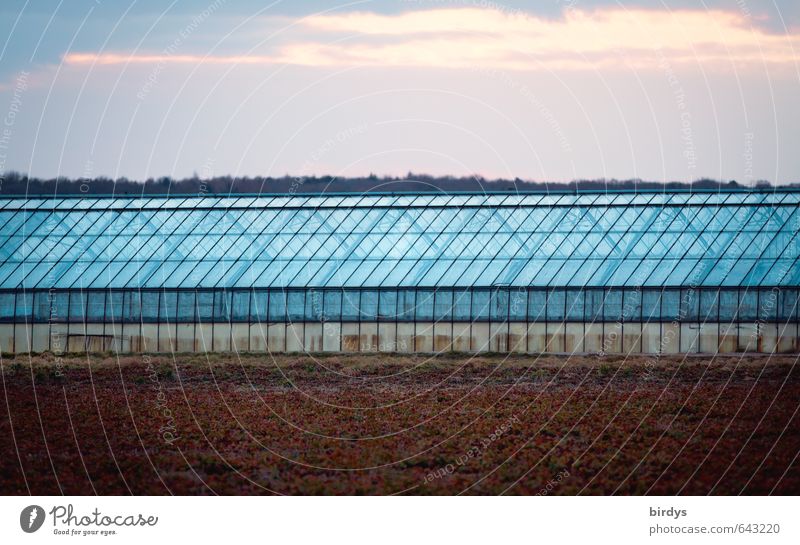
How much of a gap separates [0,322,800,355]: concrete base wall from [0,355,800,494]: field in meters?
3.98

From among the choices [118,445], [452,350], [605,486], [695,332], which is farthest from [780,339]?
[118,445]

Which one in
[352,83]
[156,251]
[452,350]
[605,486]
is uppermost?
[352,83]

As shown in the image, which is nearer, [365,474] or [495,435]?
[365,474]

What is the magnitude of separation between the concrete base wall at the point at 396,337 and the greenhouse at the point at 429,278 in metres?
0.08

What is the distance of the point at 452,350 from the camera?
58656 mm

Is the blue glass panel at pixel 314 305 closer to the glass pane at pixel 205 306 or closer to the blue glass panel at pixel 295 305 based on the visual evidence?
the blue glass panel at pixel 295 305

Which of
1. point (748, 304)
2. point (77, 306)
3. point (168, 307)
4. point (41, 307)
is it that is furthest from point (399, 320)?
point (41, 307)

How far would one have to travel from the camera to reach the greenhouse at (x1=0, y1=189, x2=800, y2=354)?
58844mm

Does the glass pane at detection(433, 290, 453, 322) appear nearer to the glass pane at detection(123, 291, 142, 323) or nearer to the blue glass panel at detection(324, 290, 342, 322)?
the blue glass panel at detection(324, 290, 342, 322)

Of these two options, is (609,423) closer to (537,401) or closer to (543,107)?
(537,401)

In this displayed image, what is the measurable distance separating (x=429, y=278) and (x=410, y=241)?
160 inches

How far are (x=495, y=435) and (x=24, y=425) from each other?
49.0ft
